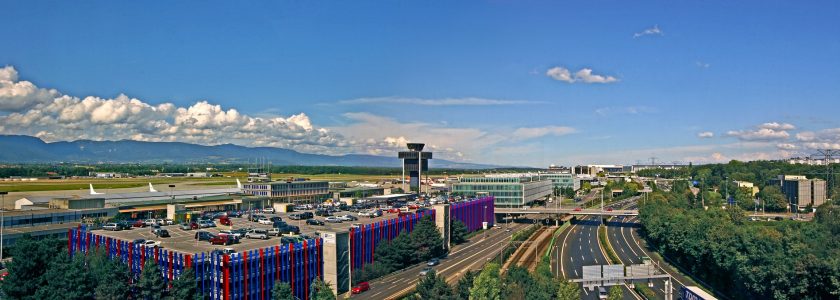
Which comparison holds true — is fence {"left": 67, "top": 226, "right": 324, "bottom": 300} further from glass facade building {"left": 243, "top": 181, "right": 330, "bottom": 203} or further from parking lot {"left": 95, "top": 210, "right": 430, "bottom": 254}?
glass facade building {"left": 243, "top": 181, "right": 330, "bottom": 203}

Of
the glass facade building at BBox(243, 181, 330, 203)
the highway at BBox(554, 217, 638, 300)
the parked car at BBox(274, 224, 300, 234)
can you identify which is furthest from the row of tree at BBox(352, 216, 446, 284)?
the glass facade building at BBox(243, 181, 330, 203)

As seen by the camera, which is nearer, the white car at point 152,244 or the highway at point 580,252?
the white car at point 152,244

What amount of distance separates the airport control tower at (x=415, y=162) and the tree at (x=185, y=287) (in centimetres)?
13021

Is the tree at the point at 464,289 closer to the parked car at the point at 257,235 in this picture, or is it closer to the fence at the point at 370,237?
the fence at the point at 370,237

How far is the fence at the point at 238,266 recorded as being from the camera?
50781 mm

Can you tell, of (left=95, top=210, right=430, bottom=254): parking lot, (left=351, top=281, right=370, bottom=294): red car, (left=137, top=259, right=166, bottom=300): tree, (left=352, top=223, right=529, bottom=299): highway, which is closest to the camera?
(left=137, top=259, right=166, bottom=300): tree

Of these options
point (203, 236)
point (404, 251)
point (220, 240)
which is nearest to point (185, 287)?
point (220, 240)

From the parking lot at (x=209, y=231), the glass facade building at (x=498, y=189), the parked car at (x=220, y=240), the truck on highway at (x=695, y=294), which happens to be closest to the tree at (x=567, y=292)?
the truck on highway at (x=695, y=294)

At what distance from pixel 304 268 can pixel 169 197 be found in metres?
99.7

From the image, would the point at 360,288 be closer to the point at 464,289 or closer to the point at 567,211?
the point at 464,289

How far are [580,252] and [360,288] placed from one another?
46727 millimetres

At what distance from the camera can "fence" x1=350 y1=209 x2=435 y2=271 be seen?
68.9 m

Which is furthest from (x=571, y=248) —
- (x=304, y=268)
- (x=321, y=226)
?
(x=304, y=268)

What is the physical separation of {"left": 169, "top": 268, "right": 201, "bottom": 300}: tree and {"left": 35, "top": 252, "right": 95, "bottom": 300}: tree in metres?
8.07
